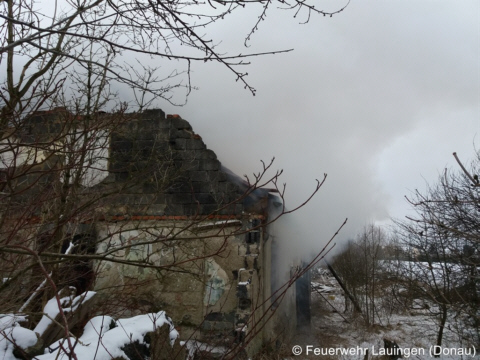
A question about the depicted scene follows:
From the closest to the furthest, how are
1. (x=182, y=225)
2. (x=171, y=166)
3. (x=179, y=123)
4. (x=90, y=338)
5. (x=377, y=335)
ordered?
(x=90, y=338), (x=182, y=225), (x=171, y=166), (x=179, y=123), (x=377, y=335)

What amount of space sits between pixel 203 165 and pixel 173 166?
2.07 ft

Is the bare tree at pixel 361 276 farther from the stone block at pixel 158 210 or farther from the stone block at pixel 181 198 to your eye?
the stone block at pixel 158 210

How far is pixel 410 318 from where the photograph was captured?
13547 millimetres

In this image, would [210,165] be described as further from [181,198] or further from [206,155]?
[181,198]

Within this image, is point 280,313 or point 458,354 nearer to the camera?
point 458,354

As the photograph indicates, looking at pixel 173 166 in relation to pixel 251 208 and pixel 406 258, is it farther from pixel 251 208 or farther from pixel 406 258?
pixel 406 258

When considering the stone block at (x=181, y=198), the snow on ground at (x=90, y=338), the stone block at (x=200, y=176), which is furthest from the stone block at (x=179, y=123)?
the snow on ground at (x=90, y=338)

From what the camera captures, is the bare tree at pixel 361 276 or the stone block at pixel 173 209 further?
the bare tree at pixel 361 276

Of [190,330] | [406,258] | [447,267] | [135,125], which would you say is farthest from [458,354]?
A: [135,125]

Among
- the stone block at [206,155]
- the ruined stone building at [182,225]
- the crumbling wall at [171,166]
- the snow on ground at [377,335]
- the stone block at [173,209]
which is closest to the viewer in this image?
the ruined stone building at [182,225]

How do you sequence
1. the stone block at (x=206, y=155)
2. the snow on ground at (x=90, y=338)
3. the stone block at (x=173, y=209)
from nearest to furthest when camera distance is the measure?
the snow on ground at (x=90, y=338) → the stone block at (x=173, y=209) → the stone block at (x=206, y=155)

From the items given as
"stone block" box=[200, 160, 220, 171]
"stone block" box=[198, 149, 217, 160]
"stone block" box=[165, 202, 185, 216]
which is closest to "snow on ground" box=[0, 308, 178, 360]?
"stone block" box=[165, 202, 185, 216]

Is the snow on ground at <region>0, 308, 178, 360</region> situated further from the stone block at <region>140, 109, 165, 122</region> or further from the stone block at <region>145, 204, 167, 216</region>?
the stone block at <region>140, 109, 165, 122</region>

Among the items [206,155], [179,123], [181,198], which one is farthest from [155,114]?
[181,198]
